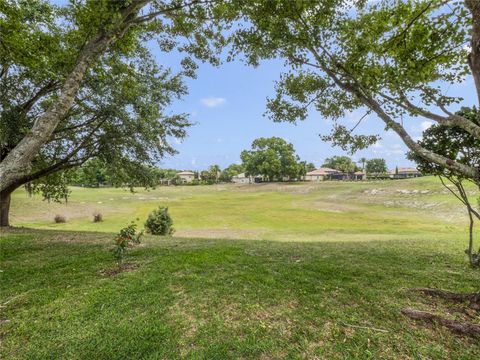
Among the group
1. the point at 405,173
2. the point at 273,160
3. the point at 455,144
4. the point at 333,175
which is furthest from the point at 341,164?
the point at 455,144

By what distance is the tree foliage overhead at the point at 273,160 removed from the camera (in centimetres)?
7675

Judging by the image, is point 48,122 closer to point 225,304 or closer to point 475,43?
point 225,304

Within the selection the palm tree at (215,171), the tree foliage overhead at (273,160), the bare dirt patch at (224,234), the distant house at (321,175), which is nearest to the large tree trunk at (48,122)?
the bare dirt patch at (224,234)

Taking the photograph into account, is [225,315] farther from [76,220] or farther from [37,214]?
[37,214]

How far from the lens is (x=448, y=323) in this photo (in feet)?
12.5

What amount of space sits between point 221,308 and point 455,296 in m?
4.03

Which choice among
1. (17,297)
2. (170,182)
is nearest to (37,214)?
(17,297)

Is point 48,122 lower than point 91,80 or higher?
lower

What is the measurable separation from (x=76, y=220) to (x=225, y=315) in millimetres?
27581

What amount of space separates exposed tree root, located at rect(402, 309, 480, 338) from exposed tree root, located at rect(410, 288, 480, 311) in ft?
2.56

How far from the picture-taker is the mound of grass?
3.37 meters

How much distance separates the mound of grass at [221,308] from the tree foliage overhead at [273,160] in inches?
2752

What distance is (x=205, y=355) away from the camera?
3.25 metres

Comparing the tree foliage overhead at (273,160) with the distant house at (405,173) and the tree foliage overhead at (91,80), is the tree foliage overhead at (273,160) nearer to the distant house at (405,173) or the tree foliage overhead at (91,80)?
the distant house at (405,173)
